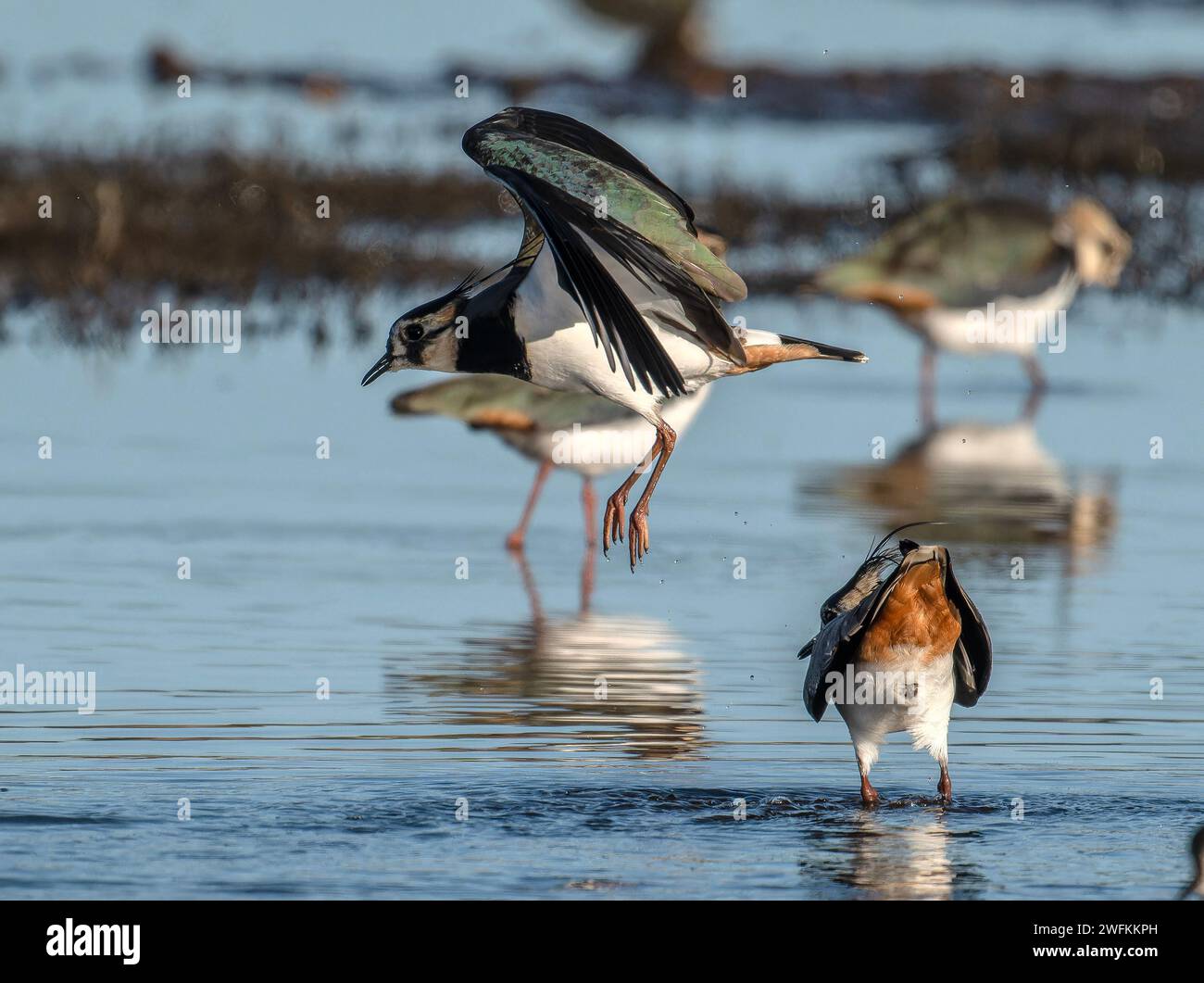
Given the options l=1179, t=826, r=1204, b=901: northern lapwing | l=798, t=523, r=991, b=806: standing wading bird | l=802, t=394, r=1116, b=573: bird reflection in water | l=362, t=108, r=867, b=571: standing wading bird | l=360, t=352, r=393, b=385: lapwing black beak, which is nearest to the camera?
l=1179, t=826, r=1204, b=901: northern lapwing

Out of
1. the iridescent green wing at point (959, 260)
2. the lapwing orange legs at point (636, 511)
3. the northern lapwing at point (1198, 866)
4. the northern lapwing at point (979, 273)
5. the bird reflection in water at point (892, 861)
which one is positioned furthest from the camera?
the iridescent green wing at point (959, 260)

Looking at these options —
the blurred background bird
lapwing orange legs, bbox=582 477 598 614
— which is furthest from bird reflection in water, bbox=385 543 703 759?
the blurred background bird

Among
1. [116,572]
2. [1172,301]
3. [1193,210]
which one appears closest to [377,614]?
[116,572]

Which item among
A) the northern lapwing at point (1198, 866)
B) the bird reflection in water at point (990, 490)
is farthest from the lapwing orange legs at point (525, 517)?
the northern lapwing at point (1198, 866)

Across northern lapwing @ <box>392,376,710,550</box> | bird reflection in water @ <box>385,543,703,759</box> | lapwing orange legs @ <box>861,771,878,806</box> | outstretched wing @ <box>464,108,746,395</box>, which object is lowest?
lapwing orange legs @ <box>861,771,878,806</box>

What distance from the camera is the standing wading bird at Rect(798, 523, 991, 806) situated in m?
7.11

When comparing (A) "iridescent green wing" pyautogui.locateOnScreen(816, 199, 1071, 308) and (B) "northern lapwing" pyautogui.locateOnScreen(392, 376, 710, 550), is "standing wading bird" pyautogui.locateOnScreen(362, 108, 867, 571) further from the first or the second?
(A) "iridescent green wing" pyautogui.locateOnScreen(816, 199, 1071, 308)

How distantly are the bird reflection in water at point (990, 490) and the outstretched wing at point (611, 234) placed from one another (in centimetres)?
371

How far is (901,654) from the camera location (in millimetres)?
7211

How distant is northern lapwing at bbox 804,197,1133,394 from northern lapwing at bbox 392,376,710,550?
4.52m

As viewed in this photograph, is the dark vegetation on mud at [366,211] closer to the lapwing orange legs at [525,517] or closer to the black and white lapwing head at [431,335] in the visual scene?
the lapwing orange legs at [525,517]

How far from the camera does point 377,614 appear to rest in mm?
9961

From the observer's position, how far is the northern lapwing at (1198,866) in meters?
6.30

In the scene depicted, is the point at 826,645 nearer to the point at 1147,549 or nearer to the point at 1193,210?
the point at 1147,549
